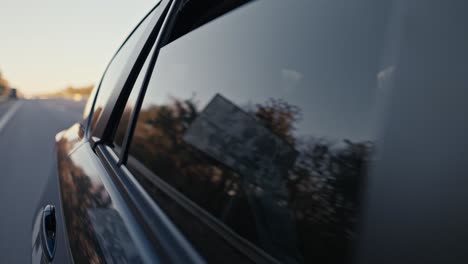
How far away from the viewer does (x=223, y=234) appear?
93 centimetres

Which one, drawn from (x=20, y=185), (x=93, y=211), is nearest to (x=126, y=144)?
(x=93, y=211)

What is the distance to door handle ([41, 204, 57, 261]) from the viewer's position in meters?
1.47

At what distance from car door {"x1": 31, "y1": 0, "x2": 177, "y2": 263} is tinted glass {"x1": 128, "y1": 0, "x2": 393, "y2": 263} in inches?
5.4

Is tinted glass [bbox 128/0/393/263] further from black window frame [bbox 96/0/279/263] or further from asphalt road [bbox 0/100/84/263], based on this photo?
asphalt road [bbox 0/100/84/263]

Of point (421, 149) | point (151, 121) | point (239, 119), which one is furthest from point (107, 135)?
point (421, 149)

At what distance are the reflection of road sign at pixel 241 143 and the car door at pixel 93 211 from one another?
29 centimetres

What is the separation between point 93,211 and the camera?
52.1 inches

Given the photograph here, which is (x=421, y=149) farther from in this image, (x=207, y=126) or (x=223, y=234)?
(x=207, y=126)

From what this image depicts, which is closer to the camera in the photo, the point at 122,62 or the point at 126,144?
the point at 126,144

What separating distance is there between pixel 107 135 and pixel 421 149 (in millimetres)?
1914

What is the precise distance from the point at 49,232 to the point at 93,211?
502 millimetres

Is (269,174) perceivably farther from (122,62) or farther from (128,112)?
(122,62)

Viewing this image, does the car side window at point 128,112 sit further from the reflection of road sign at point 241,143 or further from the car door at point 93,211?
the reflection of road sign at point 241,143

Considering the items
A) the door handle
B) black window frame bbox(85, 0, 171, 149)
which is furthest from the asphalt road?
the door handle
